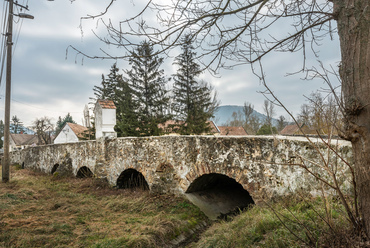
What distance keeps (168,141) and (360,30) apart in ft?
18.8

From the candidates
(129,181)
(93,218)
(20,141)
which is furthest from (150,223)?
(20,141)

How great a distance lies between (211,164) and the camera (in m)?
6.39

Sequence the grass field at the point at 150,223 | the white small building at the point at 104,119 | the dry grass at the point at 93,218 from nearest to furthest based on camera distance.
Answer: the grass field at the point at 150,223
the dry grass at the point at 93,218
the white small building at the point at 104,119

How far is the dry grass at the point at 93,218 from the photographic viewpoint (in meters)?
4.55

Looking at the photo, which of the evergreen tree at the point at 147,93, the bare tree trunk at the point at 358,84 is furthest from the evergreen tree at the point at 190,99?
the bare tree trunk at the point at 358,84

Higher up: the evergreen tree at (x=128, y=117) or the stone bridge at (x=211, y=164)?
the evergreen tree at (x=128, y=117)

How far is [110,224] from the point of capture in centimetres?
556

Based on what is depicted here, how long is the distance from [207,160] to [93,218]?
125 inches

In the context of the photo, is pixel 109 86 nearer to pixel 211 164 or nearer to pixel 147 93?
pixel 147 93

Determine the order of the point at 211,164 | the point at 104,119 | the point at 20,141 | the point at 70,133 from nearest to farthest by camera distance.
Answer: the point at 211,164 < the point at 104,119 < the point at 70,133 < the point at 20,141

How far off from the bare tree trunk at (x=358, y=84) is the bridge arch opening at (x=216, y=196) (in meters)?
4.69

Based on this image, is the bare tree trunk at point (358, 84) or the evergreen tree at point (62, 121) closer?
the bare tree trunk at point (358, 84)

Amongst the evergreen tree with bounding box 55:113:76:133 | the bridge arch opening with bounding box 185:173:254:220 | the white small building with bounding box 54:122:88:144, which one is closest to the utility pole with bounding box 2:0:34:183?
the bridge arch opening with bounding box 185:173:254:220

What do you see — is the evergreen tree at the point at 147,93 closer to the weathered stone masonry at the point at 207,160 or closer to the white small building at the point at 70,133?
the weathered stone masonry at the point at 207,160
